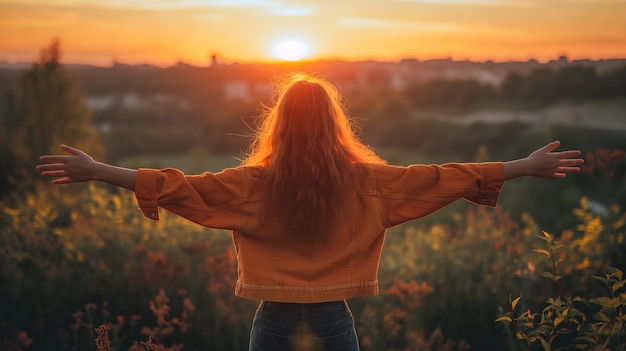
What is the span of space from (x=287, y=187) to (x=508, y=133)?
1562cm

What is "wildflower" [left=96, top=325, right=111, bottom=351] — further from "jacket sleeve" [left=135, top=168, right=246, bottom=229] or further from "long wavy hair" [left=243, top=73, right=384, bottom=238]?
"long wavy hair" [left=243, top=73, right=384, bottom=238]

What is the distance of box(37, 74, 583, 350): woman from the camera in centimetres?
260

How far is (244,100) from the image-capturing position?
77.4 ft

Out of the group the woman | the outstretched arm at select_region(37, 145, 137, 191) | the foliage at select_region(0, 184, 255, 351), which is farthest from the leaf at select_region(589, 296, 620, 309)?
the foliage at select_region(0, 184, 255, 351)

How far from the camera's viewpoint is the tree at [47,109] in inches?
465

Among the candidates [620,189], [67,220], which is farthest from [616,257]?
[67,220]

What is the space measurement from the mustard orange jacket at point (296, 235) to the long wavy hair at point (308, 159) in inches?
2.2

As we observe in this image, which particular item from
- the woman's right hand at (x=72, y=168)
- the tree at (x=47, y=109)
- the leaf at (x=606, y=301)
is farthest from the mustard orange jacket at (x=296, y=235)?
the tree at (x=47, y=109)

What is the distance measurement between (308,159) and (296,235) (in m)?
0.29

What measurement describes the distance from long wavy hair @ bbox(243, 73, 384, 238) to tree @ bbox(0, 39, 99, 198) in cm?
967

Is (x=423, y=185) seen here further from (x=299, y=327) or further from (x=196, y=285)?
(x=196, y=285)

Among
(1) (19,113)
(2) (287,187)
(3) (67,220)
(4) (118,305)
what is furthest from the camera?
(1) (19,113)

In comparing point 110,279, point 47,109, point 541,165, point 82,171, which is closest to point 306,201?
point 82,171

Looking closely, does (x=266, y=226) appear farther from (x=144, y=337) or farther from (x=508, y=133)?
(x=508, y=133)
